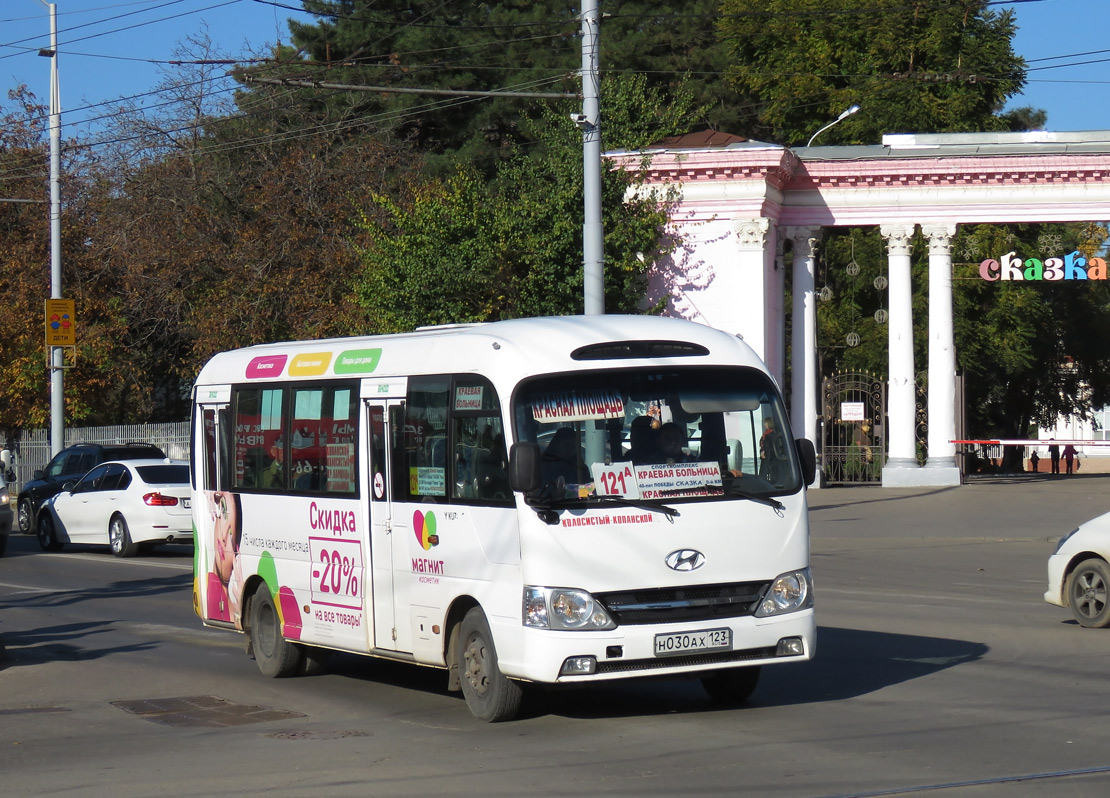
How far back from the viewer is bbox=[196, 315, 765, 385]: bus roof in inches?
369

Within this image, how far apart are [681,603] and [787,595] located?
76cm

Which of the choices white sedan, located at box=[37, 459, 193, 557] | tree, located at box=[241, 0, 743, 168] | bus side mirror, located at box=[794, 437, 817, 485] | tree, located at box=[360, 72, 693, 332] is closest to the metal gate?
tree, located at box=[360, 72, 693, 332]

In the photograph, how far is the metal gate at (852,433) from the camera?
3869cm

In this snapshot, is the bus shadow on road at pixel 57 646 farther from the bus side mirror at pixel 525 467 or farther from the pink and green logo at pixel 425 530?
the bus side mirror at pixel 525 467

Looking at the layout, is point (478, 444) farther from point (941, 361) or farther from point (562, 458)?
point (941, 361)

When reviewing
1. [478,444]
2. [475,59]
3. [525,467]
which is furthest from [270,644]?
[475,59]

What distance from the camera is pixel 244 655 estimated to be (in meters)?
13.3

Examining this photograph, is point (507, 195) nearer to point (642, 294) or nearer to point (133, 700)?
point (642, 294)

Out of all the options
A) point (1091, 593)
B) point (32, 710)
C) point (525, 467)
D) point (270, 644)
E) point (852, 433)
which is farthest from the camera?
point (852, 433)

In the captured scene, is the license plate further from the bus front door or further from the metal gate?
the metal gate

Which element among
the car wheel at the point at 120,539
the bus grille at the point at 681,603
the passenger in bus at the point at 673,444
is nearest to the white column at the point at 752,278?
the car wheel at the point at 120,539

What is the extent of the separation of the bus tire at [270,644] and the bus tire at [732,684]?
3500 mm

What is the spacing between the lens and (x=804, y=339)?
3916 cm

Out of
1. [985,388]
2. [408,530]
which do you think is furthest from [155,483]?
[985,388]
